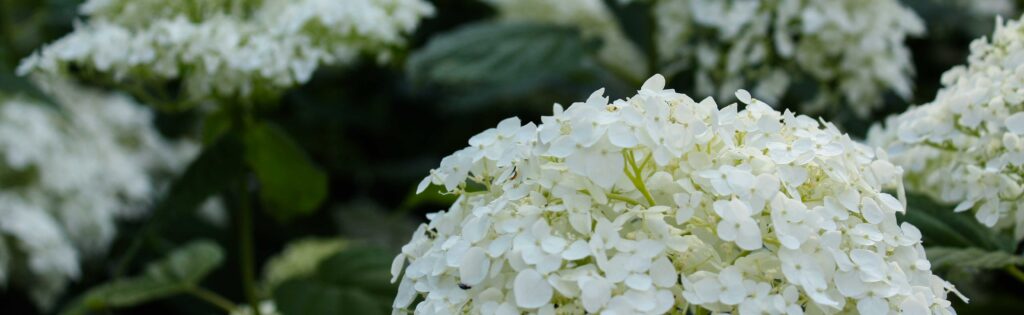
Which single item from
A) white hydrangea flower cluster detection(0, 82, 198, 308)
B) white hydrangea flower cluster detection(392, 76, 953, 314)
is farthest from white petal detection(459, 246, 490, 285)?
white hydrangea flower cluster detection(0, 82, 198, 308)

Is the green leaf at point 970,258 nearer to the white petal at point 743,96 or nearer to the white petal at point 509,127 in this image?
the white petal at point 743,96

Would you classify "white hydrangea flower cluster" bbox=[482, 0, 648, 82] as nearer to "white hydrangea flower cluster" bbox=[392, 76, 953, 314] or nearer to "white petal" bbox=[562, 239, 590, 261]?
"white hydrangea flower cluster" bbox=[392, 76, 953, 314]

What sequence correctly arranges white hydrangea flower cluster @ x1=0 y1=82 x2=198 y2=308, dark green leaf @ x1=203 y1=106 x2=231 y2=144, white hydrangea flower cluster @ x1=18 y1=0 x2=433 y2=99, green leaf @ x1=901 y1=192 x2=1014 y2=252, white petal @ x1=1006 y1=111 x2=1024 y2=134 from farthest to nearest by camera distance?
white hydrangea flower cluster @ x1=0 y1=82 x2=198 y2=308 → dark green leaf @ x1=203 y1=106 x2=231 y2=144 → white hydrangea flower cluster @ x1=18 y1=0 x2=433 y2=99 → green leaf @ x1=901 y1=192 x2=1014 y2=252 → white petal @ x1=1006 y1=111 x2=1024 y2=134

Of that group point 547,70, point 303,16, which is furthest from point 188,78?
point 547,70

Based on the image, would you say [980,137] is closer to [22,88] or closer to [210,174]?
→ [210,174]

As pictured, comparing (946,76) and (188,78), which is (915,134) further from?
(188,78)

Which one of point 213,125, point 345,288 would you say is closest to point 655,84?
point 345,288
